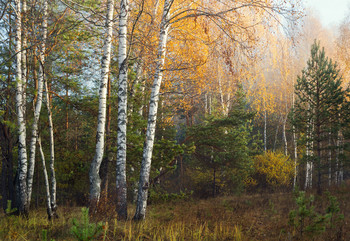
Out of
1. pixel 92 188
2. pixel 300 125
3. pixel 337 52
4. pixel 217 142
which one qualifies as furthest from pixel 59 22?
pixel 337 52

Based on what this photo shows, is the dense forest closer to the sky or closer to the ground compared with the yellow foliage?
closer to the sky

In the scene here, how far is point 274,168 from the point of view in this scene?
1798 cm

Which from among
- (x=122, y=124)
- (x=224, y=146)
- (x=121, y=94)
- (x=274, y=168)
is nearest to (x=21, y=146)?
(x=122, y=124)

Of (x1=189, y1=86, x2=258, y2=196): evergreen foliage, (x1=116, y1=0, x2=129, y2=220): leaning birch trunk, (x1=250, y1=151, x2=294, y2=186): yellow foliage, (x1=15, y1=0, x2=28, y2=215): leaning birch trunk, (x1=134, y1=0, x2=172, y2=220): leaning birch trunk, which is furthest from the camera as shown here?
(x1=250, y1=151, x2=294, y2=186): yellow foliage

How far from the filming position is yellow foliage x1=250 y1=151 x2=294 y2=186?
18.0 metres

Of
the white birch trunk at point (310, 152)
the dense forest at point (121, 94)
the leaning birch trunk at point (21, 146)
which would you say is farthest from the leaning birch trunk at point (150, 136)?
the white birch trunk at point (310, 152)

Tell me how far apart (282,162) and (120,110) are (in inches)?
601

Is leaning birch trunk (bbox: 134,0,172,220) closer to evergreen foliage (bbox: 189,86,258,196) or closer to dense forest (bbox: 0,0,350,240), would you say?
dense forest (bbox: 0,0,350,240)

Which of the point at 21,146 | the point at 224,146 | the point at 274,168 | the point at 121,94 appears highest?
the point at 121,94

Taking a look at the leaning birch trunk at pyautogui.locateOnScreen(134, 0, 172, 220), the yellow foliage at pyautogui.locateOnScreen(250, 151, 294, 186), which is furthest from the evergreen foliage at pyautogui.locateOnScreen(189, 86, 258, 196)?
the leaning birch trunk at pyautogui.locateOnScreen(134, 0, 172, 220)

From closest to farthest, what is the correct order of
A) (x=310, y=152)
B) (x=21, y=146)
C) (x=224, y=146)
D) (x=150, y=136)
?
(x=150, y=136) < (x=21, y=146) < (x=224, y=146) < (x=310, y=152)

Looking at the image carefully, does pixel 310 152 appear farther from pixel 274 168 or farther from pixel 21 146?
pixel 21 146

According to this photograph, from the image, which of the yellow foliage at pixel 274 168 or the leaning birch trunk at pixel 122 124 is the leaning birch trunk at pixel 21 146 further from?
the yellow foliage at pixel 274 168

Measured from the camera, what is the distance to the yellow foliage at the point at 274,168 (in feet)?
59.2
